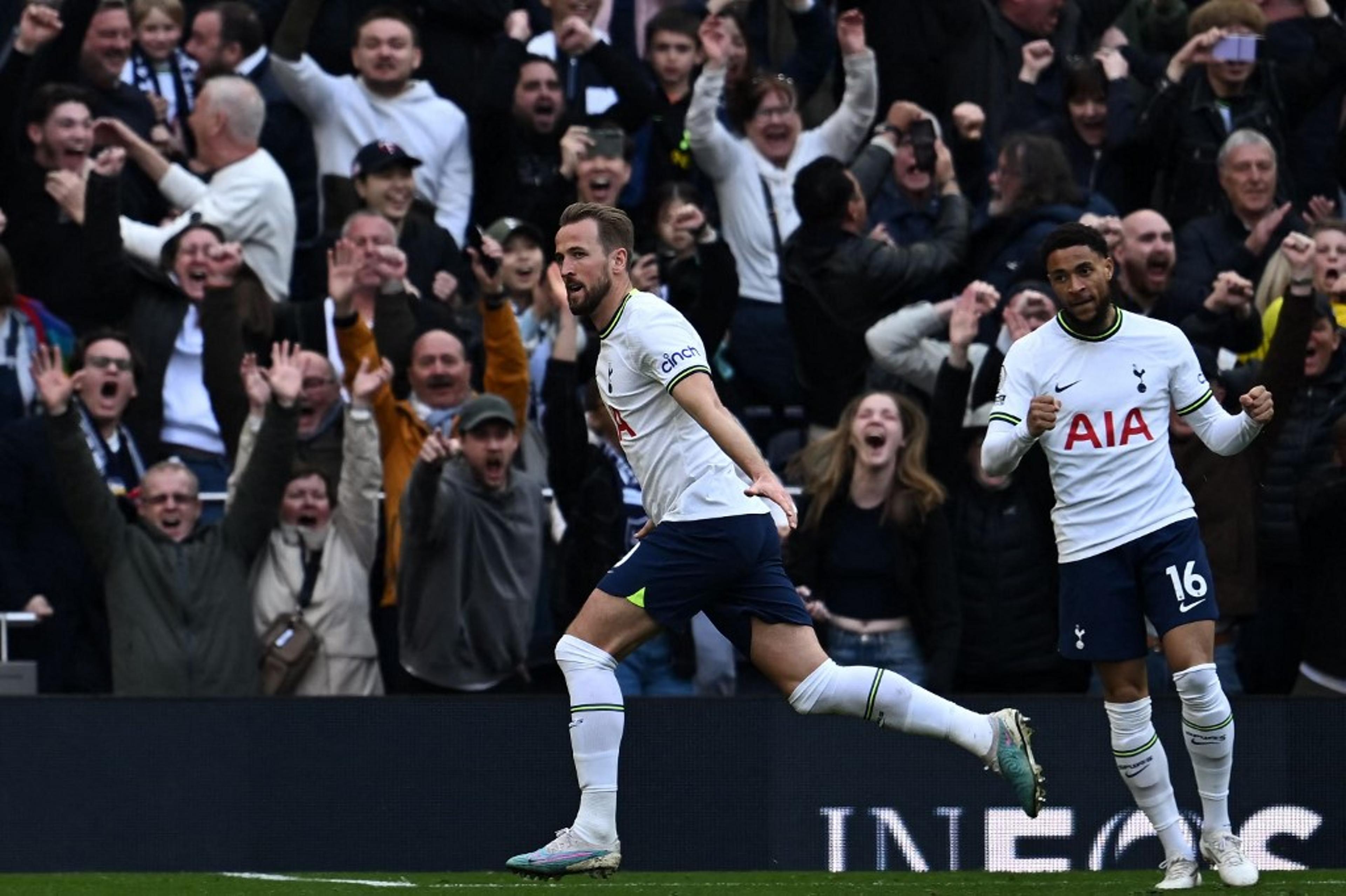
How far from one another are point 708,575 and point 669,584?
133 millimetres

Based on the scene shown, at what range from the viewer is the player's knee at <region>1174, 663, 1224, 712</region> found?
802 cm

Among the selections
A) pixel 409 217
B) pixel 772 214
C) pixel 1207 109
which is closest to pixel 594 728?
pixel 409 217

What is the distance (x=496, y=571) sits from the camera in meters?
10.7

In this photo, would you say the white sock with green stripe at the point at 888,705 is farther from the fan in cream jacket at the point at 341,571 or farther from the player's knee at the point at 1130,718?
the fan in cream jacket at the point at 341,571

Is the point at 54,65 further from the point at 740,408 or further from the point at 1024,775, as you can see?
the point at 1024,775

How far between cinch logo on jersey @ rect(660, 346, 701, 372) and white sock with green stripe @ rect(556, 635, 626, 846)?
0.95 metres

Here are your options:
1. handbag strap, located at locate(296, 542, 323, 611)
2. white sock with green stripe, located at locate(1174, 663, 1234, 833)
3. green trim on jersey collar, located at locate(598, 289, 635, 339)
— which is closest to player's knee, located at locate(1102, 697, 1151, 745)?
white sock with green stripe, located at locate(1174, 663, 1234, 833)

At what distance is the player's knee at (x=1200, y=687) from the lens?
8.02 m

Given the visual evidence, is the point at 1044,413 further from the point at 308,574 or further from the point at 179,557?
the point at 179,557

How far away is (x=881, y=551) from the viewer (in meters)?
10.6

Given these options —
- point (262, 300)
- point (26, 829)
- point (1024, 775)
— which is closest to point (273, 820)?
point (26, 829)

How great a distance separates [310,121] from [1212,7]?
5.06 m

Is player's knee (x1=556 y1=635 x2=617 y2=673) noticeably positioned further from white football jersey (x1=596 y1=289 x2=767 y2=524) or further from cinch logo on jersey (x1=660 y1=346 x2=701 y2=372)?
cinch logo on jersey (x1=660 y1=346 x2=701 y2=372)

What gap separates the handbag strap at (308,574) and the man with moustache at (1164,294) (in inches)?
158
